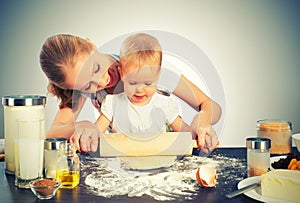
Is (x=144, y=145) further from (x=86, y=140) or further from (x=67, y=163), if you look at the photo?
(x=67, y=163)

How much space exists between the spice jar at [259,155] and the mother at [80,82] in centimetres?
98

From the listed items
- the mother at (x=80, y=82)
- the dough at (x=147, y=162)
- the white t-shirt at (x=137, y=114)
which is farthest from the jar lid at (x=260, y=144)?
the white t-shirt at (x=137, y=114)

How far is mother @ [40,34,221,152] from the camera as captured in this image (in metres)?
2.51

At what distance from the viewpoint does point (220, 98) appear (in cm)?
278

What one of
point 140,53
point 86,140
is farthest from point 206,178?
point 140,53

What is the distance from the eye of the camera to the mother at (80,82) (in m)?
2.51

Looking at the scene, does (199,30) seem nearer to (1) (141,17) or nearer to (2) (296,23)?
(1) (141,17)

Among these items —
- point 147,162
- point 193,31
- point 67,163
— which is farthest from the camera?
point 193,31

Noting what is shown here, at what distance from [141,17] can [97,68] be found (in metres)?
0.62

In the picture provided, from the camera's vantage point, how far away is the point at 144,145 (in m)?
1.58

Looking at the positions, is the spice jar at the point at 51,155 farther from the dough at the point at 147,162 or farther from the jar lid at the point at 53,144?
the dough at the point at 147,162

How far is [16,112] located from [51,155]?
0.18m

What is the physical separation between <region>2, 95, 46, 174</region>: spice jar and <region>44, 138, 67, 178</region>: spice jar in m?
0.06

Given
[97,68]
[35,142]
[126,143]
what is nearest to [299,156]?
[126,143]
